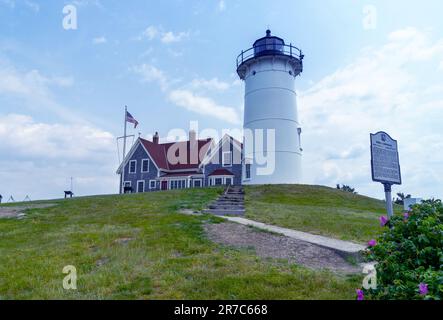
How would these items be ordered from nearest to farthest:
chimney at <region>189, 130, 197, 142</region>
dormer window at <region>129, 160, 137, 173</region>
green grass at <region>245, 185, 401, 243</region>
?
green grass at <region>245, 185, 401, 243</region>, dormer window at <region>129, 160, 137, 173</region>, chimney at <region>189, 130, 197, 142</region>

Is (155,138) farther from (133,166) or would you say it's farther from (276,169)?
(276,169)

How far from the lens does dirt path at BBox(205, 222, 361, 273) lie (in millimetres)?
7078

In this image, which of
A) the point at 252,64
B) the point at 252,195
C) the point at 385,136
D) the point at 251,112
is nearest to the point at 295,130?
the point at 251,112

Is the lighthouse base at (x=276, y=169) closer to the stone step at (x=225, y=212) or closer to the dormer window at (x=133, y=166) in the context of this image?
the dormer window at (x=133, y=166)

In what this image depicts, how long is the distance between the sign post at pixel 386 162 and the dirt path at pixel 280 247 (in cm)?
226

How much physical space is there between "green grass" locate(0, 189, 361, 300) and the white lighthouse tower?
1704cm

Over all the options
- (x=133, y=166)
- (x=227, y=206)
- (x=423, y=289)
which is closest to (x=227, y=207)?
(x=227, y=206)

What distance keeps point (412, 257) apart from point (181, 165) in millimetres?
31409

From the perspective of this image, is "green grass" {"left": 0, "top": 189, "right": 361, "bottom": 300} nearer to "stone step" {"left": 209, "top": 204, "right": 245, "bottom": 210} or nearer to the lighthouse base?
"stone step" {"left": 209, "top": 204, "right": 245, "bottom": 210}

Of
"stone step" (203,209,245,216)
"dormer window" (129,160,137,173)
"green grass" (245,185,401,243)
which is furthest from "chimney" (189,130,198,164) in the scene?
"stone step" (203,209,245,216)

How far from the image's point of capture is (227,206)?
55.6 feet
